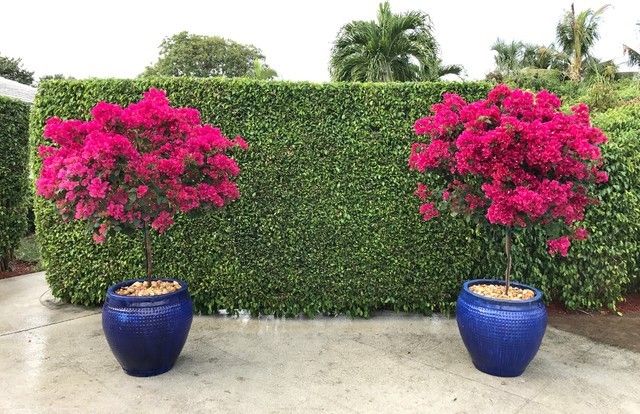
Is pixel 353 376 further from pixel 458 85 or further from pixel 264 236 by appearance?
pixel 458 85

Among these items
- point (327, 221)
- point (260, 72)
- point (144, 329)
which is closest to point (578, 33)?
point (260, 72)

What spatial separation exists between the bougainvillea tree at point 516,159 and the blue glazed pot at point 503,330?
533 millimetres

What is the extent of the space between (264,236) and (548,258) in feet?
9.09

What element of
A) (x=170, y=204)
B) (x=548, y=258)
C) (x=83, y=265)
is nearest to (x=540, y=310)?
(x=548, y=258)

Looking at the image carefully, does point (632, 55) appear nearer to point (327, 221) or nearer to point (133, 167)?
point (327, 221)

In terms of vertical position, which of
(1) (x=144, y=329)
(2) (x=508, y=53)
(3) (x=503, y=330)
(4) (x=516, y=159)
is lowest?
(1) (x=144, y=329)

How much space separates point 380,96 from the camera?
171 inches

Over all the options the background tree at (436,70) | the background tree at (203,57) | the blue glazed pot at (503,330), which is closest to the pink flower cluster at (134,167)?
the blue glazed pot at (503,330)

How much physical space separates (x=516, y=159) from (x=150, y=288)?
2.70 metres

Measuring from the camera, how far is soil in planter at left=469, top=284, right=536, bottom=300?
3336 mm

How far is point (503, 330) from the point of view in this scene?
307cm

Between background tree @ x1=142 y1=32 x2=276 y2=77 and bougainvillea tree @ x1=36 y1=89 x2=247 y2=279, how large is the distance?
30.5 m

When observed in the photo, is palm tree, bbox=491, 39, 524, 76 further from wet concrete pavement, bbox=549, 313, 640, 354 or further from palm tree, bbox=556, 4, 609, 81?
wet concrete pavement, bbox=549, 313, 640, 354

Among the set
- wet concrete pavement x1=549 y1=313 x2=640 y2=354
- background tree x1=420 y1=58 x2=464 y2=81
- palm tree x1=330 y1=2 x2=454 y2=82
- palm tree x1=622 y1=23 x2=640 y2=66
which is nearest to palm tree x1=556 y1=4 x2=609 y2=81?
palm tree x1=622 y1=23 x2=640 y2=66
